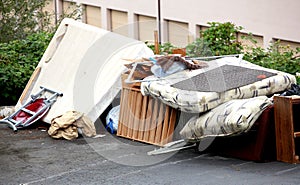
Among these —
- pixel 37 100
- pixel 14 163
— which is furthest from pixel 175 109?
pixel 37 100

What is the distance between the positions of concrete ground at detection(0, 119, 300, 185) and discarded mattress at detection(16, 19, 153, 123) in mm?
656

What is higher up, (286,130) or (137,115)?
(137,115)

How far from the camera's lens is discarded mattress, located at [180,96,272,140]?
7.79m

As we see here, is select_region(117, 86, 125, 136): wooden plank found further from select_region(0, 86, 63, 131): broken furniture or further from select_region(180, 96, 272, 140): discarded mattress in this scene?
select_region(180, 96, 272, 140): discarded mattress

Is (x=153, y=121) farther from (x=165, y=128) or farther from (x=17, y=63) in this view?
(x=17, y=63)

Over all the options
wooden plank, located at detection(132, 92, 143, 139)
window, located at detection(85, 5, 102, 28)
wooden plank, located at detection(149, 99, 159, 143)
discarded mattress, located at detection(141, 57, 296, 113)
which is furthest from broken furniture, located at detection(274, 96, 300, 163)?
window, located at detection(85, 5, 102, 28)

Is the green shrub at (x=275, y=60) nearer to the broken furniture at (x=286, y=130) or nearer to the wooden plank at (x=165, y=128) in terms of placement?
the wooden plank at (x=165, y=128)

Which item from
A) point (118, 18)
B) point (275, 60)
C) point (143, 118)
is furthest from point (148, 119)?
point (118, 18)

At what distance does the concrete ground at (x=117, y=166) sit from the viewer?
766cm

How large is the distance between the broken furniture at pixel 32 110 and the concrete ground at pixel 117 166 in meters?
0.78

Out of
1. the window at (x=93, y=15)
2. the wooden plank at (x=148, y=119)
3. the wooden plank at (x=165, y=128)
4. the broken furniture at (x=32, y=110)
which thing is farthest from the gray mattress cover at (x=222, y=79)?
the window at (x=93, y=15)

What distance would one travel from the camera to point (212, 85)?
8.51 m

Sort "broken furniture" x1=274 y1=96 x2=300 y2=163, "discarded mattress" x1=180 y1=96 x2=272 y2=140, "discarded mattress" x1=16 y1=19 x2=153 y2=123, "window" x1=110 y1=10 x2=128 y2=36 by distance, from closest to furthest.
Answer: "discarded mattress" x1=180 y1=96 x2=272 y2=140 < "broken furniture" x1=274 y1=96 x2=300 y2=163 < "discarded mattress" x1=16 y1=19 x2=153 y2=123 < "window" x1=110 y1=10 x2=128 y2=36

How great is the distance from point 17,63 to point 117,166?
487 cm
